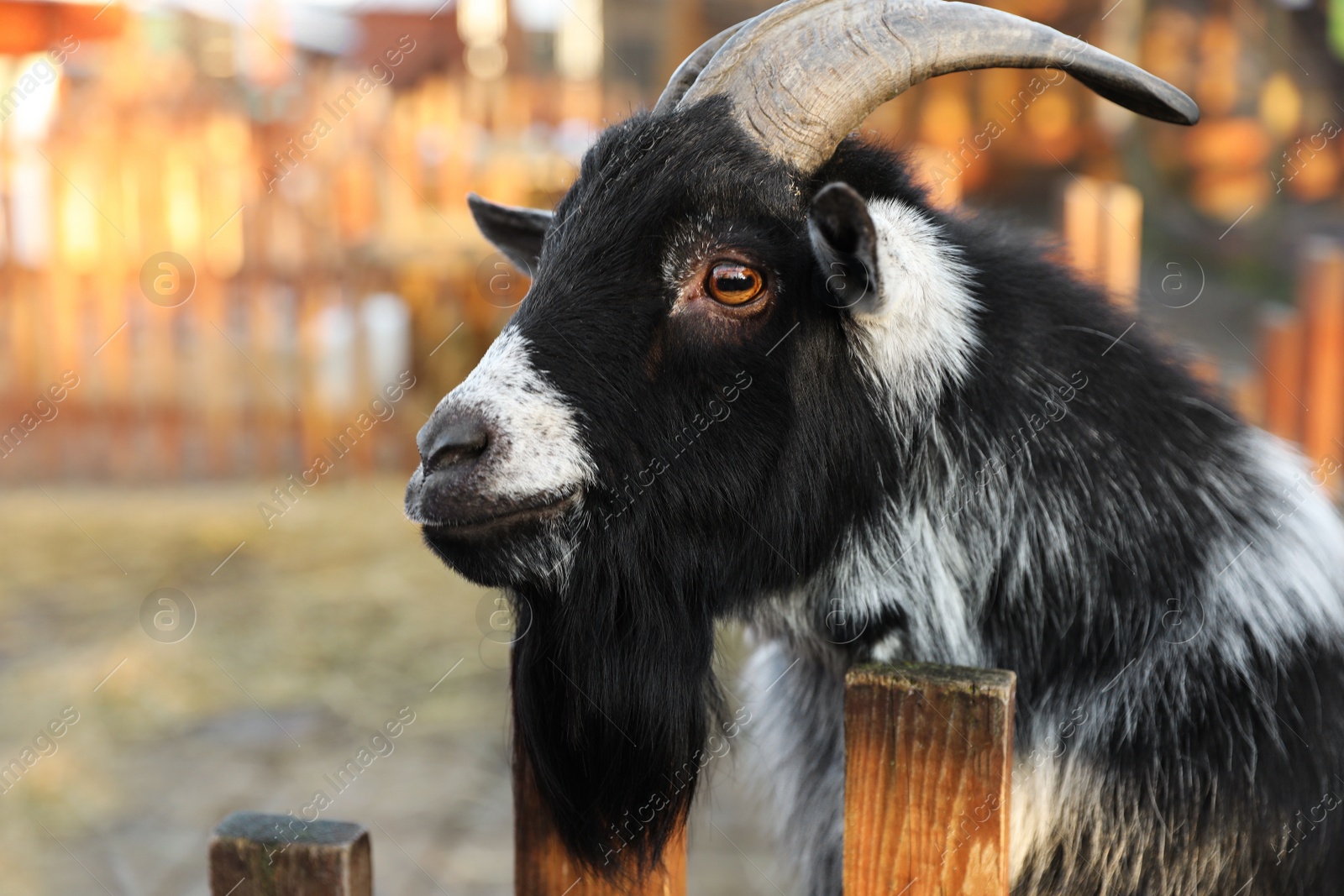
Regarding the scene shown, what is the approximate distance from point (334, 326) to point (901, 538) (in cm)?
662

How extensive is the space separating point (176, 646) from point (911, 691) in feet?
15.4

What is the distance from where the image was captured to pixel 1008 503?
182 cm

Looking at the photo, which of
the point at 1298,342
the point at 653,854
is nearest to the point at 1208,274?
the point at 1298,342

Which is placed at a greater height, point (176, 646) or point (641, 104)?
point (641, 104)

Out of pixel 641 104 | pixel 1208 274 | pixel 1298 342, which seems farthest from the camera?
pixel 1208 274

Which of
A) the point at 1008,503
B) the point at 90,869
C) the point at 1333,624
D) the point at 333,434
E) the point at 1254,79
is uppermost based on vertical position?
the point at 1254,79

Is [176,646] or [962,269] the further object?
[176,646]

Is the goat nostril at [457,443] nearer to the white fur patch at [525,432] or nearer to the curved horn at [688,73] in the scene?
the white fur patch at [525,432]

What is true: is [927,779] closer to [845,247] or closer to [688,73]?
[845,247]

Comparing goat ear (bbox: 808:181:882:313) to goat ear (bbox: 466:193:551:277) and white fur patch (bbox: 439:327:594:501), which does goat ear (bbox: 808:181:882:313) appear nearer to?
white fur patch (bbox: 439:327:594:501)

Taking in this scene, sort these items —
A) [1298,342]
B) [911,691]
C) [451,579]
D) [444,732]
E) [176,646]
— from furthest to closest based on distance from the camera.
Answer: [451,579] → [176,646] → [1298,342] → [444,732] → [911,691]

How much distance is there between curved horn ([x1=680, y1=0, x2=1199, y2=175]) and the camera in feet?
5.59

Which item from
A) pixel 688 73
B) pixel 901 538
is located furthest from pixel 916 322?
pixel 688 73

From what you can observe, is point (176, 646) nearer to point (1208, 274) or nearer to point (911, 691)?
point (911, 691)
